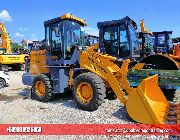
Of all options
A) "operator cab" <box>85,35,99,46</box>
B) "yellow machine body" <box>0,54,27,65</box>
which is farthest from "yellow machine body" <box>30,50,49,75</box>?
"yellow machine body" <box>0,54,27,65</box>

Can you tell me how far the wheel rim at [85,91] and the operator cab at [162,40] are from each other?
27.7ft

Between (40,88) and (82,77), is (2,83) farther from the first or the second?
(82,77)

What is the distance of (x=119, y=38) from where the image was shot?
1048 centimetres

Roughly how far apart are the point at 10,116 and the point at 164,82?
418 cm

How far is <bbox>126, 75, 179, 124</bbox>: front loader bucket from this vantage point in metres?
6.04

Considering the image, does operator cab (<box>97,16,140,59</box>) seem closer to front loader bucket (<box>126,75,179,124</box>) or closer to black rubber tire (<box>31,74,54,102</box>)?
black rubber tire (<box>31,74,54,102</box>)

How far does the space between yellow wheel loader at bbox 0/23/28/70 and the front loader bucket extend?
52.2ft

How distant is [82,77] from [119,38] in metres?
3.30

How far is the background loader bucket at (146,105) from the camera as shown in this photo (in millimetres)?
6031

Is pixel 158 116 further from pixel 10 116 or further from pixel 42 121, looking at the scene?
pixel 10 116

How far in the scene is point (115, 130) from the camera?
5957mm

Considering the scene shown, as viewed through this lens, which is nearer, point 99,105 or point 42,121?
point 42,121

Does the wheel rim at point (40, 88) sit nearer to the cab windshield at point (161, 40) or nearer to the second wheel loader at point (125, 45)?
the second wheel loader at point (125, 45)

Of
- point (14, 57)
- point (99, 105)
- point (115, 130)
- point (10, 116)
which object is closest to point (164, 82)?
point (99, 105)
